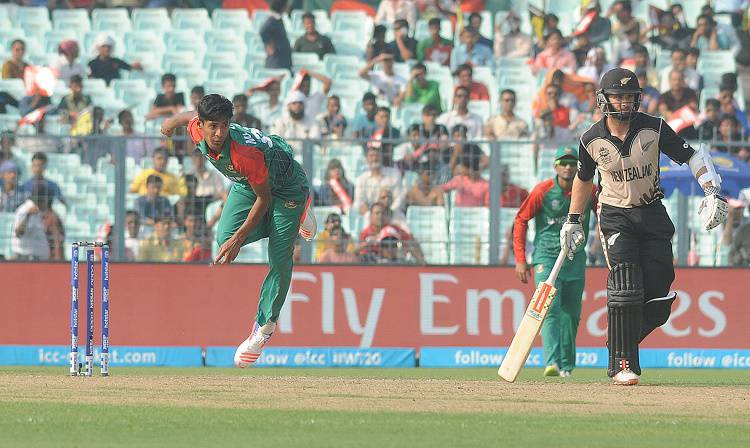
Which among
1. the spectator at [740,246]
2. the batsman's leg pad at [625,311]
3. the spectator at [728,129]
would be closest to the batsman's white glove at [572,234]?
the batsman's leg pad at [625,311]

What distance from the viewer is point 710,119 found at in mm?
20875

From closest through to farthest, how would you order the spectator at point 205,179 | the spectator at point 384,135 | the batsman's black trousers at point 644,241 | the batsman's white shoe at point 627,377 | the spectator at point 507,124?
the batsman's black trousers at point 644,241, the batsman's white shoe at point 627,377, the spectator at point 205,179, the spectator at point 384,135, the spectator at point 507,124

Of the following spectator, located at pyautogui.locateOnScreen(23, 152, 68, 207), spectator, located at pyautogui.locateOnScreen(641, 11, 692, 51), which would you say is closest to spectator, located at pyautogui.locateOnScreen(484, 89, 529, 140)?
spectator, located at pyautogui.locateOnScreen(641, 11, 692, 51)

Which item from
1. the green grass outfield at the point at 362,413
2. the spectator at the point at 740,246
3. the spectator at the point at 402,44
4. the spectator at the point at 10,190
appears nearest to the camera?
the green grass outfield at the point at 362,413

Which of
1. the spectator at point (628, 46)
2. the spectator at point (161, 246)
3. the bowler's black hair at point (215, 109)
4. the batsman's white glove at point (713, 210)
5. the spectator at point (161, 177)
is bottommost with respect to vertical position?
the spectator at point (161, 246)

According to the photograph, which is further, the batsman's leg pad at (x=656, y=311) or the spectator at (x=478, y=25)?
the spectator at (x=478, y=25)

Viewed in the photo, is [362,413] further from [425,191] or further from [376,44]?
[376,44]

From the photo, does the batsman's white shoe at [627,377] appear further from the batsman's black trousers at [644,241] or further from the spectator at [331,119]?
the spectator at [331,119]

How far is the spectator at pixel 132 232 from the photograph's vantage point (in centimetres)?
1712

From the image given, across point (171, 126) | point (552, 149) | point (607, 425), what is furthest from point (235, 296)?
point (607, 425)

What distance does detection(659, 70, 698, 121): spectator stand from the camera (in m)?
21.1

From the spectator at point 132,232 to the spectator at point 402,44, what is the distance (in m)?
7.33

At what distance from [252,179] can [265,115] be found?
10968mm

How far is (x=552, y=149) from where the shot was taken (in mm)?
17641
